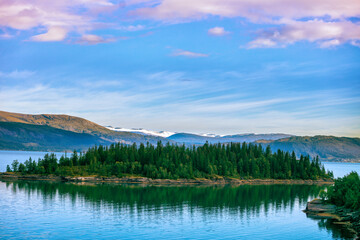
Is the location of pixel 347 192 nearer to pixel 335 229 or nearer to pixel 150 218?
pixel 335 229

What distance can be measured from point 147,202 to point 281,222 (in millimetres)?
45104

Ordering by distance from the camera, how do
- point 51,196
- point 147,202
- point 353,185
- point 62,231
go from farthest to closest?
point 51,196 < point 147,202 < point 353,185 < point 62,231

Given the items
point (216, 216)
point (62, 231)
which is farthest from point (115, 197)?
point (62, 231)

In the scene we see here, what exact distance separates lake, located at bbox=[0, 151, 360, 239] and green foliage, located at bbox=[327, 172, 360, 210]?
11260mm

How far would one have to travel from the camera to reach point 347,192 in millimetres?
104688

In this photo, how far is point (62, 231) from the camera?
7731 cm

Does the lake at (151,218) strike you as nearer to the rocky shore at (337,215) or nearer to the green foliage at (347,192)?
the rocky shore at (337,215)

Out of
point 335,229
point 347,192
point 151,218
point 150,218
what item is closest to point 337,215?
point 347,192

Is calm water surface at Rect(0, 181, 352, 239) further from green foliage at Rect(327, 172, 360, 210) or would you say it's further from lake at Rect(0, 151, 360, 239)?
green foliage at Rect(327, 172, 360, 210)

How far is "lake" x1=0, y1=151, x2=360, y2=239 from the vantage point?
78188 millimetres

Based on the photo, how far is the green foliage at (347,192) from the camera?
10238cm

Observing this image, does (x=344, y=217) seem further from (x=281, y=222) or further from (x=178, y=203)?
(x=178, y=203)

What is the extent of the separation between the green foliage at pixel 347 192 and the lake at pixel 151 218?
1126 cm

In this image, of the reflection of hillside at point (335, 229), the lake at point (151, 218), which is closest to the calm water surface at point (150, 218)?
the lake at point (151, 218)
